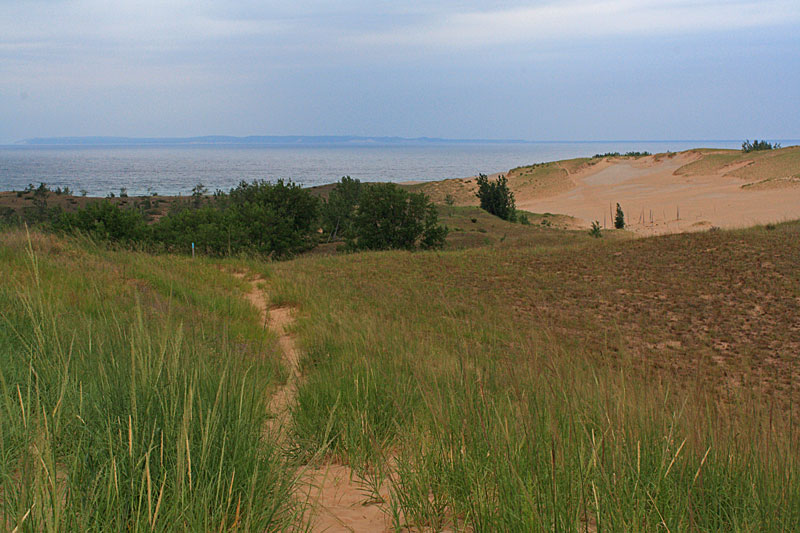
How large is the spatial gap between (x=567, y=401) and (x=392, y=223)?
24967mm

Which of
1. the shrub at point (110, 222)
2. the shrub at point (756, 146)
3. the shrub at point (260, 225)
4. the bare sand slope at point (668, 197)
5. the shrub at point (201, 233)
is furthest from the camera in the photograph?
the shrub at point (756, 146)

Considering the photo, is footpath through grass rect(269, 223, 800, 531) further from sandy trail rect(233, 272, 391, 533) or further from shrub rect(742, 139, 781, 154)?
shrub rect(742, 139, 781, 154)

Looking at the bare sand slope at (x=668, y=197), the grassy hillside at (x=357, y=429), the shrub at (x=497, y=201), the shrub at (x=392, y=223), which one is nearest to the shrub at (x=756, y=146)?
the bare sand slope at (x=668, y=197)

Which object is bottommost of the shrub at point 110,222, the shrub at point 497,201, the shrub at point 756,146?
the shrub at point 110,222

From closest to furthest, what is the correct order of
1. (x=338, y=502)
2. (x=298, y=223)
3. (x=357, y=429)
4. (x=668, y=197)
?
(x=338, y=502) → (x=357, y=429) → (x=298, y=223) → (x=668, y=197)

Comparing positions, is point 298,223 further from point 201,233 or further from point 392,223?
point 201,233

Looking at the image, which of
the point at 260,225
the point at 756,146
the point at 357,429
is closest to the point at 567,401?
the point at 357,429

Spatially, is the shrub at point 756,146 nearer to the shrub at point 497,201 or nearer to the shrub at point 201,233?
the shrub at point 497,201

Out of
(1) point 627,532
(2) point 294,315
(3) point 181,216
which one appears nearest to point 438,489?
(1) point 627,532

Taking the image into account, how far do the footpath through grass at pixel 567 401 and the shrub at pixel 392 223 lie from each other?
514 inches

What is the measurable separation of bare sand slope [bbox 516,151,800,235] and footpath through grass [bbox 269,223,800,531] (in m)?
21.9

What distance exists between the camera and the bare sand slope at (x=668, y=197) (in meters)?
41.6

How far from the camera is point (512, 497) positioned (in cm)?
196

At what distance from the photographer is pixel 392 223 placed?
27.2m
